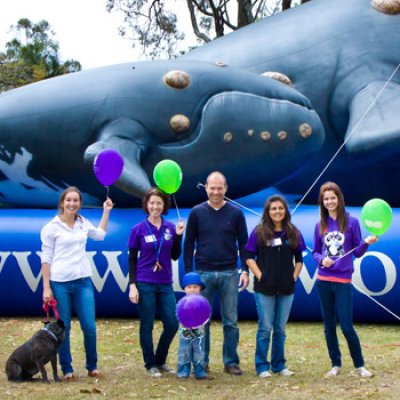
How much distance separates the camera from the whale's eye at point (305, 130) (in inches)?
280

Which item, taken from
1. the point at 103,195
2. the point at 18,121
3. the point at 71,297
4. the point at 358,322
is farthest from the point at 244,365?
the point at 18,121

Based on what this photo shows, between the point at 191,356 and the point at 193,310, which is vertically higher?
the point at 193,310

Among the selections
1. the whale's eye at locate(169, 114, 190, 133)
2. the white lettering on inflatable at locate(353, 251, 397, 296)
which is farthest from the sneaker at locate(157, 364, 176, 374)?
the whale's eye at locate(169, 114, 190, 133)

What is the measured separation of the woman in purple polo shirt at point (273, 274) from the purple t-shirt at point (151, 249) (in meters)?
0.50

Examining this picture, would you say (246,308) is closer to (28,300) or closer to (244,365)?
(244,365)

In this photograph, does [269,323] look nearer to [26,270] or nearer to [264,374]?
[264,374]

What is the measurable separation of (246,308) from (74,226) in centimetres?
231

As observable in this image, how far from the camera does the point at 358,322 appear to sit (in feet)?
20.2

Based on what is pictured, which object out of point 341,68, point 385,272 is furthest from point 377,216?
point 341,68

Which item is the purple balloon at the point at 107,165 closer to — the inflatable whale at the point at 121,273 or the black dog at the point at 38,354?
the black dog at the point at 38,354

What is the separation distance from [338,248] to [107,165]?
170 cm

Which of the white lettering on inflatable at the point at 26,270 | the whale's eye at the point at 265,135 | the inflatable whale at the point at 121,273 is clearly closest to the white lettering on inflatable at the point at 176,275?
the inflatable whale at the point at 121,273

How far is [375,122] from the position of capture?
299 inches

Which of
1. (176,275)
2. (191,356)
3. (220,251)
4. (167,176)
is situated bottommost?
(191,356)
